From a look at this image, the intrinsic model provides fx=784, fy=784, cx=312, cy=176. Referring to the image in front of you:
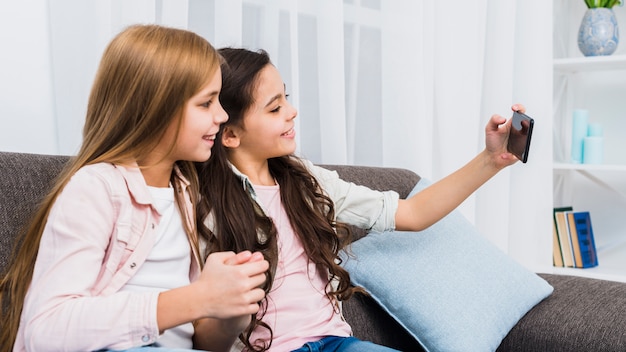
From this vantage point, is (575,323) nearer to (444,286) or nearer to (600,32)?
(444,286)

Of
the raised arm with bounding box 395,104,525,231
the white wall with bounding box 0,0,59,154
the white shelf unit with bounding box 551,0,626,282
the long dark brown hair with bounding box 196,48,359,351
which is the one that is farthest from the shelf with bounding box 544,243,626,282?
the white wall with bounding box 0,0,59,154

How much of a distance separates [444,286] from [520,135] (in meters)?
0.38

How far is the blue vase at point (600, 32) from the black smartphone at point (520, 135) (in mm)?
1687

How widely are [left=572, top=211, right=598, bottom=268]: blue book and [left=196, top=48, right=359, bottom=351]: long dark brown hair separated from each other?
5.66 ft

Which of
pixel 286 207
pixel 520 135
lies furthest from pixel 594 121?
pixel 286 207

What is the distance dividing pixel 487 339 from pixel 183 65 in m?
0.85

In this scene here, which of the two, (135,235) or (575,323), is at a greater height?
(135,235)

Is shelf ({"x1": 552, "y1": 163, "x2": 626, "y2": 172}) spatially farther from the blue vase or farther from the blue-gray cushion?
the blue-gray cushion

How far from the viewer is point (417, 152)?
2.38 meters

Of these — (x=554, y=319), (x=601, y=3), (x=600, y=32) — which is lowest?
(x=554, y=319)

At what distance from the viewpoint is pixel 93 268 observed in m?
1.00

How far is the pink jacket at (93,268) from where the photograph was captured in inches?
37.1

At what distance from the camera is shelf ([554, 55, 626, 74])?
289 cm

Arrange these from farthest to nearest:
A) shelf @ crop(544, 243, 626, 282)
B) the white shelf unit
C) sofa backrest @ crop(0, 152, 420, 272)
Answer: the white shelf unit, shelf @ crop(544, 243, 626, 282), sofa backrest @ crop(0, 152, 420, 272)
